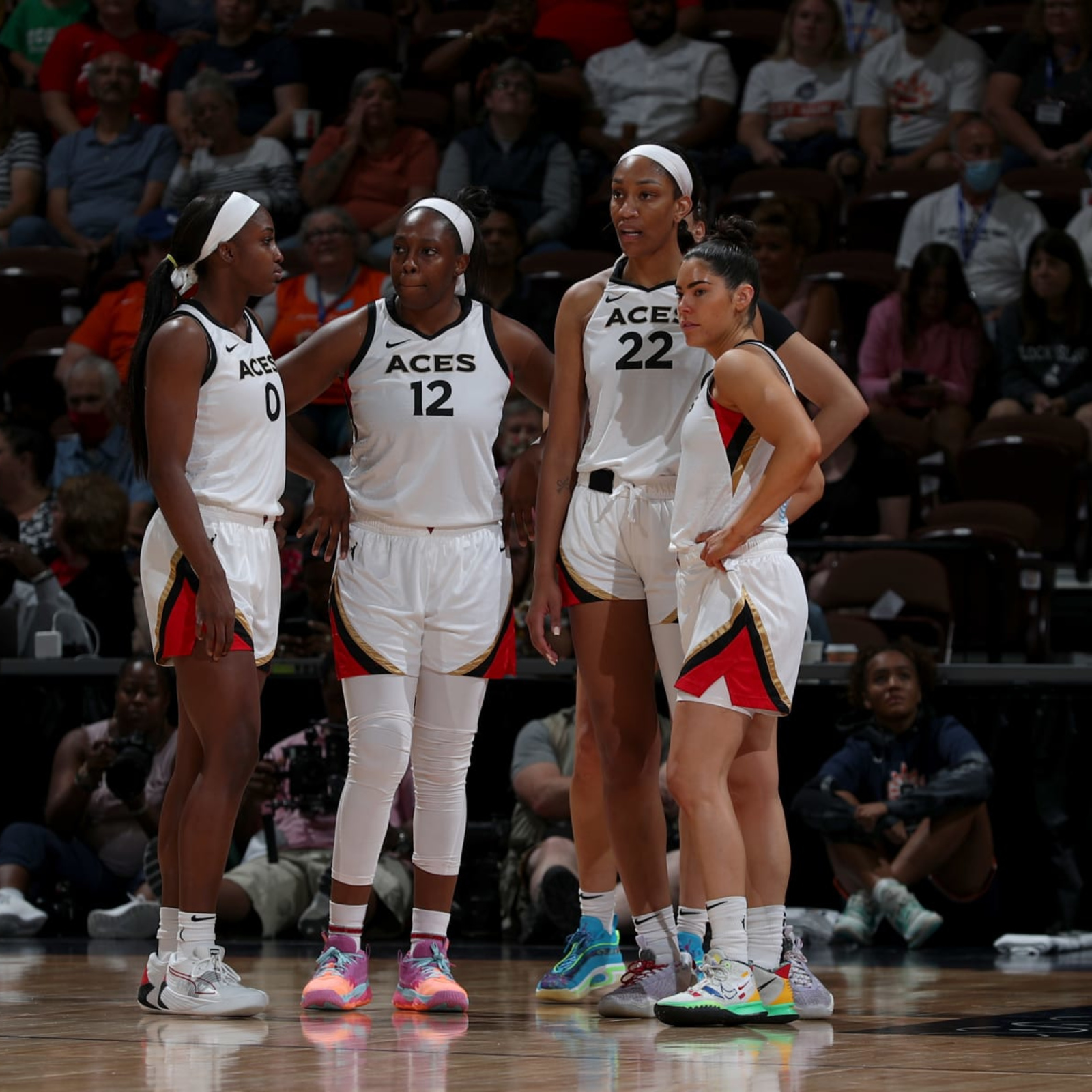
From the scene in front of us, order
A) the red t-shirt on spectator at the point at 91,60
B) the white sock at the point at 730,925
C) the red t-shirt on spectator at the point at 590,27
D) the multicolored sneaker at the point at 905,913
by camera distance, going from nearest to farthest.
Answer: the white sock at the point at 730,925 → the multicolored sneaker at the point at 905,913 → the red t-shirt on spectator at the point at 590,27 → the red t-shirt on spectator at the point at 91,60

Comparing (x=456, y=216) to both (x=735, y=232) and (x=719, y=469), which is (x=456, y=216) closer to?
(x=735, y=232)

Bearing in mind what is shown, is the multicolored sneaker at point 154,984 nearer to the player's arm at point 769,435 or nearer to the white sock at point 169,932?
the white sock at point 169,932

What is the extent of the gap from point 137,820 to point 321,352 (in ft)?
9.53

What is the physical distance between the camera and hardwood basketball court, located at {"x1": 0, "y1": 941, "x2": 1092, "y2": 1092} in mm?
3031

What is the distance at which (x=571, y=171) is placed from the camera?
9.70m

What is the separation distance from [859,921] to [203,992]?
2.78 metres

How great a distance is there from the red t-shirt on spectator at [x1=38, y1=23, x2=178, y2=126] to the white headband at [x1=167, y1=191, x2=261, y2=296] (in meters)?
7.31

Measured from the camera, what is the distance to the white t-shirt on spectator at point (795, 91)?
391 inches

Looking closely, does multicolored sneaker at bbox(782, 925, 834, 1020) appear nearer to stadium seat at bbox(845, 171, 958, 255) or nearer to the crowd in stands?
the crowd in stands

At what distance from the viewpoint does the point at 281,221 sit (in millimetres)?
10078

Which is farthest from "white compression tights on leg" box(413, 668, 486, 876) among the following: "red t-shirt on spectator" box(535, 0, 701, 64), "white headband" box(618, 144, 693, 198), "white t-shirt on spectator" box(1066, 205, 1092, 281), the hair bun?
"red t-shirt on spectator" box(535, 0, 701, 64)

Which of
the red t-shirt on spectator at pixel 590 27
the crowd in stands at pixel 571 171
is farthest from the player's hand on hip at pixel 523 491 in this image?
the red t-shirt on spectator at pixel 590 27

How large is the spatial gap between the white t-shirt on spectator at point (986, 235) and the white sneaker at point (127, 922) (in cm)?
A: 473

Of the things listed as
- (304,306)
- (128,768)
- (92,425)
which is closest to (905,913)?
(128,768)
